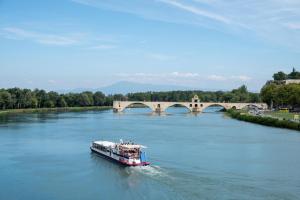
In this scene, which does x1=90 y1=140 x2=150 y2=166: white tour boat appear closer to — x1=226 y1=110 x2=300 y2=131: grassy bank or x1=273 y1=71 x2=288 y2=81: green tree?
x1=226 y1=110 x2=300 y2=131: grassy bank

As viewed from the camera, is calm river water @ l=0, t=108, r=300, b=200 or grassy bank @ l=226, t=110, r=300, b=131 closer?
calm river water @ l=0, t=108, r=300, b=200

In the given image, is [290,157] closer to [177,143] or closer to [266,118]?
[177,143]

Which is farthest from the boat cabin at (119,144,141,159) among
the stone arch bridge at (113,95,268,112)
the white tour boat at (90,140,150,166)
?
the stone arch bridge at (113,95,268,112)

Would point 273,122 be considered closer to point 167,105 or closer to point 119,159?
point 119,159

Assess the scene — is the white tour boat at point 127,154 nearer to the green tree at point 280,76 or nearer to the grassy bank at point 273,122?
the grassy bank at point 273,122

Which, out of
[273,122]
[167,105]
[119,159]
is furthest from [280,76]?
[119,159]

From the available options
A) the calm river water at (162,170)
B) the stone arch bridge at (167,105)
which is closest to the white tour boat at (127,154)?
the calm river water at (162,170)

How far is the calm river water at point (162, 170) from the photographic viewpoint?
22.8 meters

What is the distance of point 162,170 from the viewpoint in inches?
1077

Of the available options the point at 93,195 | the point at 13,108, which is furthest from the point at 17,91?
the point at 93,195

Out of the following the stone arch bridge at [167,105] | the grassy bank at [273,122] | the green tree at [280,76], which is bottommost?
the grassy bank at [273,122]

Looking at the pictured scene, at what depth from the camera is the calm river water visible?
22.8 m

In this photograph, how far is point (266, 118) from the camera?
187 ft

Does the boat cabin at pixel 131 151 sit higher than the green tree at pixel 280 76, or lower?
lower
